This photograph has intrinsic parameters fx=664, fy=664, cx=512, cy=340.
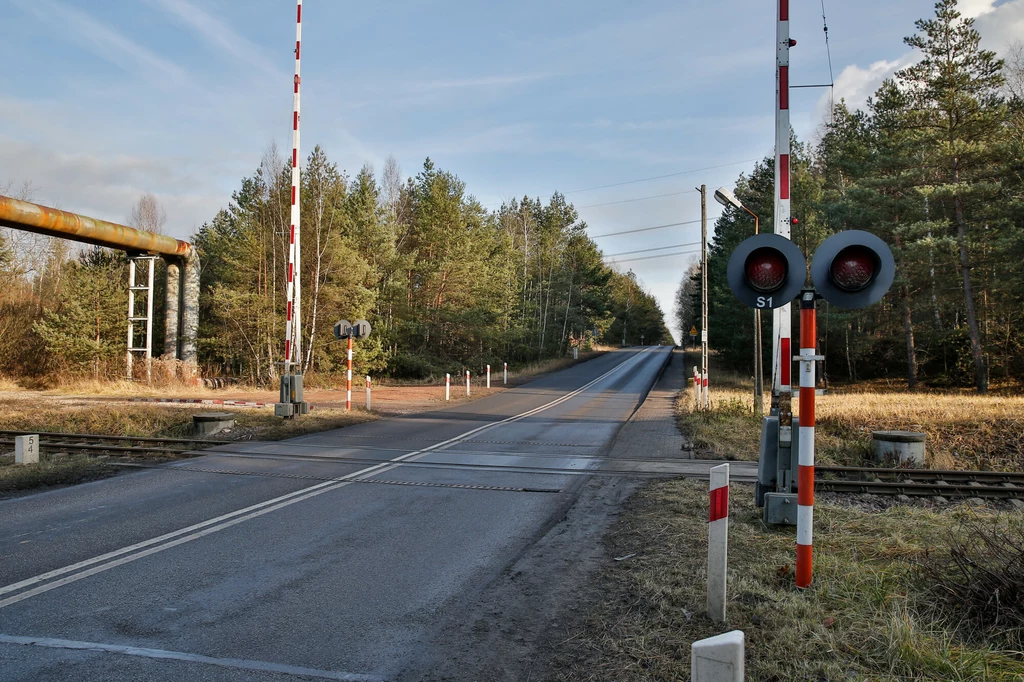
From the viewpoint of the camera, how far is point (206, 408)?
19453 mm

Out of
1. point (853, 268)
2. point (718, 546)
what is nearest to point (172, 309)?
point (718, 546)

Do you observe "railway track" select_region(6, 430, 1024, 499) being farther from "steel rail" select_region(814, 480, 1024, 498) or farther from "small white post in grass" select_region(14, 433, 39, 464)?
"small white post in grass" select_region(14, 433, 39, 464)

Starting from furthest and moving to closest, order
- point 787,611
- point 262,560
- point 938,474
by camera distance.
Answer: point 938,474 < point 262,560 < point 787,611

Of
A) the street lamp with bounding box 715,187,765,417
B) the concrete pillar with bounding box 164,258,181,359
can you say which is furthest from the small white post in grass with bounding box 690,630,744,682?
the concrete pillar with bounding box 164,258,181,359

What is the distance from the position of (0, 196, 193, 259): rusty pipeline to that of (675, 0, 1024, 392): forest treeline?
30.8 m

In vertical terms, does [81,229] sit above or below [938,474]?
above

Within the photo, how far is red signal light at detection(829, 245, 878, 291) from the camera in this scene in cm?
446

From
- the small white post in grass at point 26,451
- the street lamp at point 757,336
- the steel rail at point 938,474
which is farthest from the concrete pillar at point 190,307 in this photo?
the steel rail at point 938,474

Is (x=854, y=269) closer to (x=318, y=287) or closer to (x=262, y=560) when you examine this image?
(x=262, y=560)

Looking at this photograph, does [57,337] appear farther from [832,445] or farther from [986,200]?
[986,200]

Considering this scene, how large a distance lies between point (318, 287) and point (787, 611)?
30904 mm

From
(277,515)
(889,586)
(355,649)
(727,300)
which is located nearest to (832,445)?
(889,586)

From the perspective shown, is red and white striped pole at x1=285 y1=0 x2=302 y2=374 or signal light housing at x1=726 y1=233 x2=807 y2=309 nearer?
signal light housing at x1=726 y1=233 x2=807 y2=309

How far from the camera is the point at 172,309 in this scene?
30484 millimetres
